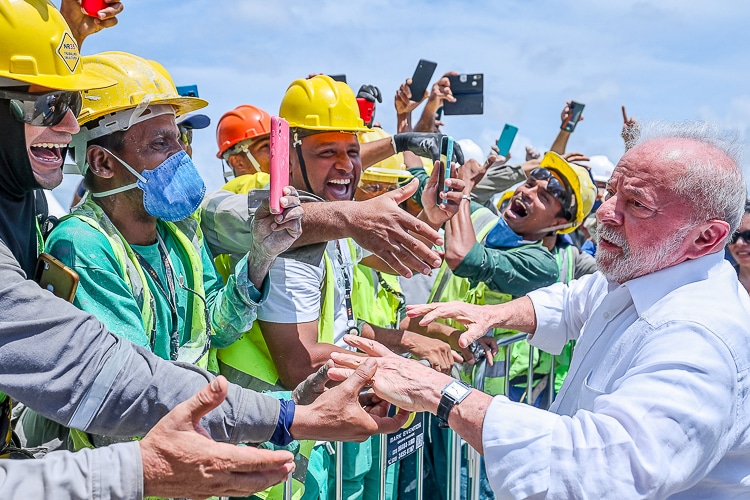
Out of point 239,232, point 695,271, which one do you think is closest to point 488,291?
point 239,232

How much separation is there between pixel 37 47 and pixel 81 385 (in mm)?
1105

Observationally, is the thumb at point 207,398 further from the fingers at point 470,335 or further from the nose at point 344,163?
the nose at point 344,163

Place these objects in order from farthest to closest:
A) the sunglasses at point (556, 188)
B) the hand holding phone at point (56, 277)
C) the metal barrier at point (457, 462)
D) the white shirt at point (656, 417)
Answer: the sunglasses at point (556, 188) < the metal barrier at point (457, 462) < the hand holding phone at point (56, 277) < the white shirt at point (656, 417)

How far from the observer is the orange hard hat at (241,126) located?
21.5 feet

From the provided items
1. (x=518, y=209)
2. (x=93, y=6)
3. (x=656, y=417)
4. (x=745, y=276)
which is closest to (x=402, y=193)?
(x=656, y=417)

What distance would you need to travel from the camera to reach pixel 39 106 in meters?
2.41

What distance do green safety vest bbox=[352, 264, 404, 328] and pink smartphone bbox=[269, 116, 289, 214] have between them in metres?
1.57

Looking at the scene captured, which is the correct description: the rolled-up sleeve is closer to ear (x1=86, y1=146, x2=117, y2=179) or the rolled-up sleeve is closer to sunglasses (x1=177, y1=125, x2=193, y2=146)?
ear (x1=86, y1=146, x2=117, y2=179)

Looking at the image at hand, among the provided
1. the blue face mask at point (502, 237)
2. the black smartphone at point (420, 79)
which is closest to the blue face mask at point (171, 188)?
the blue face mask at point (502, 237)

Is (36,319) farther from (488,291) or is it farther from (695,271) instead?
(488,291)

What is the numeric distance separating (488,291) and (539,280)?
0.48 metres

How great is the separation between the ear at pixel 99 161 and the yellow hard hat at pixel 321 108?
1244mm

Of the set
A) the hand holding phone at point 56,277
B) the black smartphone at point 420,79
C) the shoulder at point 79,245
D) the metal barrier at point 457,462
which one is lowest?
the metal barrier at point 457,462

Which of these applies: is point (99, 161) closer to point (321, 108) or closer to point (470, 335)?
point (321, 108)
